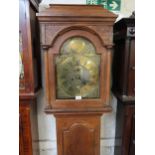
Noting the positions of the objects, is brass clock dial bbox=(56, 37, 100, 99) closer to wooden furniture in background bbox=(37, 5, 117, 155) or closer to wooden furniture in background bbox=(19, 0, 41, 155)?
wooden furniture in background bbox=(37, 5, 117, 155)

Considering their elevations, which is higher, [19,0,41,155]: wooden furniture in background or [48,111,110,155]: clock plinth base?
[19,0,41,155]: wooden furniture in background

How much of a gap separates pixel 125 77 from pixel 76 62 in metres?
0.43

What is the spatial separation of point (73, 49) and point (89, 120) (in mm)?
568

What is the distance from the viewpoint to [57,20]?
41.0 inches

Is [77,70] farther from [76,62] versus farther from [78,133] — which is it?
[78,133]

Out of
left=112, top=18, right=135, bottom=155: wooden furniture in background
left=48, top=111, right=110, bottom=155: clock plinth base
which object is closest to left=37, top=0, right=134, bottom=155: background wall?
left=112, top=18, right=135, bottom=155: wooden furniture in background

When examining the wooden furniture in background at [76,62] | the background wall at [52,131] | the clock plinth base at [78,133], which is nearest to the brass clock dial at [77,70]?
the wooden furniture in background at [76,62]

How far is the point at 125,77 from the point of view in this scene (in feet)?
4.19

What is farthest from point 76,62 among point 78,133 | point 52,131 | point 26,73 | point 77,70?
point 52,131

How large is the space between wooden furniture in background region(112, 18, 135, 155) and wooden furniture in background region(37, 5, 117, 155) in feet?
0.66

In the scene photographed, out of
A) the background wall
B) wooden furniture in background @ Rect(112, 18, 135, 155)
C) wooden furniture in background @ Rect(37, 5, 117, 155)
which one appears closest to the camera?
wooden furniture in background @ Rect(37, 5, 117, 155)

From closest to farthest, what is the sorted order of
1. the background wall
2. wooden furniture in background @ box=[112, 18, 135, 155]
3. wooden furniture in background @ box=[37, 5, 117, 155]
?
wooden furniture in background @ box=[37, 5, 117, 155]
wooden furniture in background @ box=[112, 18, 135, 155]
the background wall

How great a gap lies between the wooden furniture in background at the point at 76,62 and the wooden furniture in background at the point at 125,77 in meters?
0.20

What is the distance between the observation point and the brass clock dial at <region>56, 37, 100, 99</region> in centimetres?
111
